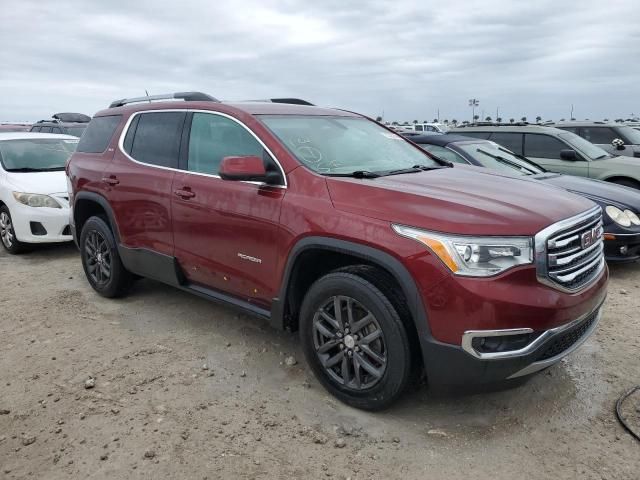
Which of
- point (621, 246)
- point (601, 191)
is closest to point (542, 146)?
point (601, 191)

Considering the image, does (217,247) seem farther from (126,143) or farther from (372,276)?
(126,143)

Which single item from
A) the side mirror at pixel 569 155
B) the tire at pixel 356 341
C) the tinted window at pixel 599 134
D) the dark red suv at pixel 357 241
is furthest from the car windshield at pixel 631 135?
the tire at pixel 356 341

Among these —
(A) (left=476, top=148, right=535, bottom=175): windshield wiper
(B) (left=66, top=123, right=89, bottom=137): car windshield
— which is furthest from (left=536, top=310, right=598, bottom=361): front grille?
(B) (left=66, top=123, right=89, bottom=137): car windshield

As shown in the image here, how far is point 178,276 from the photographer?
14.1ft

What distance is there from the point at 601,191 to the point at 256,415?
4751 mm

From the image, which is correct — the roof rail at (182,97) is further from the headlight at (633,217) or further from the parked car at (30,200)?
the headlight at (633,217)

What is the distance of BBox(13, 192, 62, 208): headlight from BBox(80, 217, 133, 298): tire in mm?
1927

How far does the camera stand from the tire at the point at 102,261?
4949 mm

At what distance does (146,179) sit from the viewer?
4.41m

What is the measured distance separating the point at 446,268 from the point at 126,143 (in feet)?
10.9

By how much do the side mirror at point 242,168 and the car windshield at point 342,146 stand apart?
29cm

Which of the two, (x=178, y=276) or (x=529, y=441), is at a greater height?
(x=178, y=276)

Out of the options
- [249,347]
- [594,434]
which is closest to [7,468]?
[249,347]

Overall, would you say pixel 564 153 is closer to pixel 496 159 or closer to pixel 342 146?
pixel 496 159
